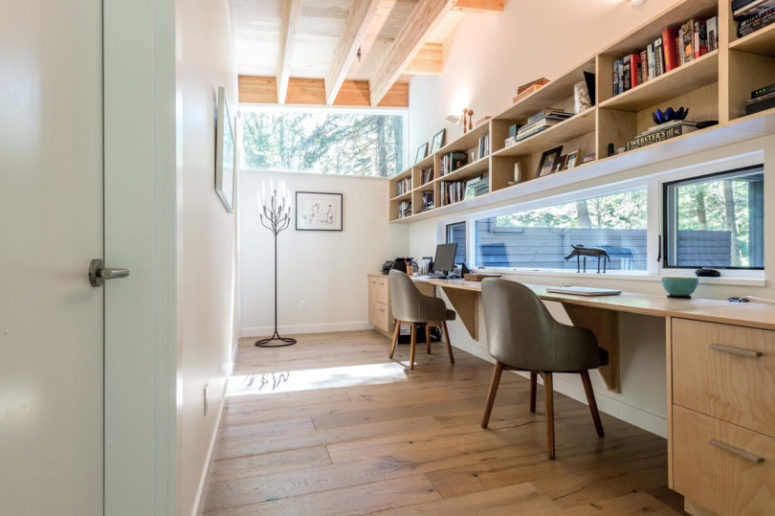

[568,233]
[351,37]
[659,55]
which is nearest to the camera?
[659,55]

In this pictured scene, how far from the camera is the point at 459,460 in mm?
1867

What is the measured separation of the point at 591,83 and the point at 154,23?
Result: 7.04 feet

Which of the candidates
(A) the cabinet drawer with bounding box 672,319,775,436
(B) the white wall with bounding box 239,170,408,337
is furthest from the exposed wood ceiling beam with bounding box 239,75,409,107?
(A) the cabinet drawer with bounding box 672,319,775,436

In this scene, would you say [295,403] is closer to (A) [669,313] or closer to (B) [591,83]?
(A) [669,313]

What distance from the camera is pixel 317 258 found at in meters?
5.12

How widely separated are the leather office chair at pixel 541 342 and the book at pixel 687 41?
1.22 metres

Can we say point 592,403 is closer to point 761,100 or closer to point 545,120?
point 761,100

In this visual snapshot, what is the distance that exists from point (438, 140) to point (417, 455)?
3416mm

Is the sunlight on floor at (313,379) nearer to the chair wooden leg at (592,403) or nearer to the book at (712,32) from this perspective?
the chair wooden leg at (592,403)

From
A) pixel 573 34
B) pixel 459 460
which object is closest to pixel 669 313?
pixel 459 460

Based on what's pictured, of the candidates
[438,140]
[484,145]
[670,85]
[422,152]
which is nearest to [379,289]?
[422,152]

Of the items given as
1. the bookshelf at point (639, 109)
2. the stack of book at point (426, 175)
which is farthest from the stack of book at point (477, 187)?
the stack of book at point (426, 175)

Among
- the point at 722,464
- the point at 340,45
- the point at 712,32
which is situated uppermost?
the point at 340,45

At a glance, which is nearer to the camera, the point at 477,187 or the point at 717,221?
the point at 717,221
